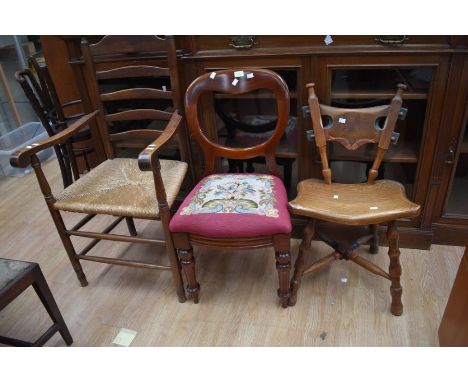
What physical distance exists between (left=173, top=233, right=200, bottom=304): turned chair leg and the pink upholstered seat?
52 mm

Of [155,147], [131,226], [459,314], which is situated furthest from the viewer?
[131,226]

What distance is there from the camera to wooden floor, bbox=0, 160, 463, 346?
4.50 ft

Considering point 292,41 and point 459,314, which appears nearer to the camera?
point 459,314

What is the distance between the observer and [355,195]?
1.37 metres

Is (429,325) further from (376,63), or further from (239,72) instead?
(239,72)

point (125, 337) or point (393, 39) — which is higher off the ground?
point (393, 39)

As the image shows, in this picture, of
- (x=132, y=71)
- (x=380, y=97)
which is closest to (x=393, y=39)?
(x=380, y=97)

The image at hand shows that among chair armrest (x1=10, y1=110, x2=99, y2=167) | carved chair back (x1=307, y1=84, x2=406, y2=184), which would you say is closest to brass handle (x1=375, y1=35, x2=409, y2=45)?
carved chair back (x1=307, y1=84, x2=406, y2=184)

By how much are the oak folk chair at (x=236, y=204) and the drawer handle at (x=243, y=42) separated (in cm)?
11

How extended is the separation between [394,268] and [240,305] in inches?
24.9

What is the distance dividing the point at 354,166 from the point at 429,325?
2.34 ft

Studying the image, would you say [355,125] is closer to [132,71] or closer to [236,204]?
[236,204]

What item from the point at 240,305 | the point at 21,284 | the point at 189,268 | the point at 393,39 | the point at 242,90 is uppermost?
the point at 393,39

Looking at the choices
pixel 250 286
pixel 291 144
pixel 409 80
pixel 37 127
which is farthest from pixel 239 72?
pixel 37 127
